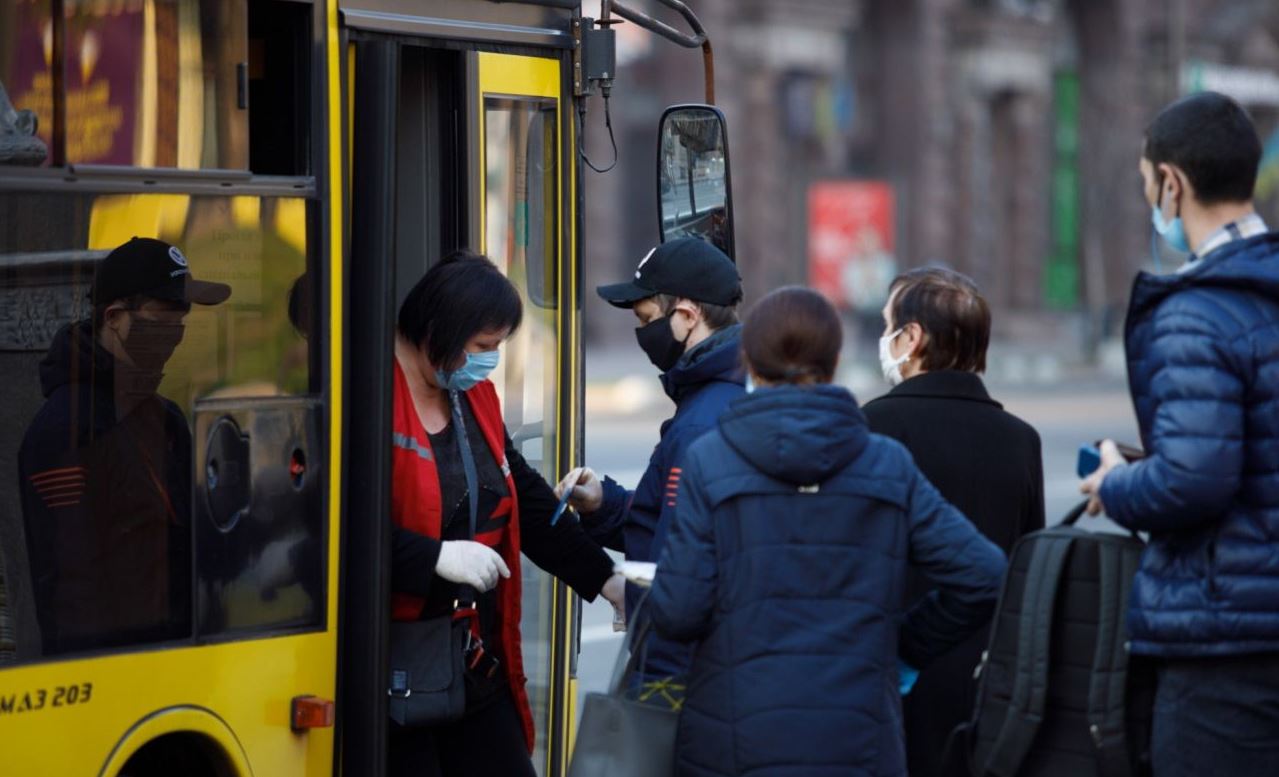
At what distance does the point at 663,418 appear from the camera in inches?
1065

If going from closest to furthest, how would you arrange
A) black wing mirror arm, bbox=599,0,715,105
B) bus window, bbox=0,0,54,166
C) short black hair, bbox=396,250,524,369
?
bus window, bbox=0,0,54,166
short black hair, bbox=396,250,524,369
black wing mirror arm, bbox=599,0,715,105

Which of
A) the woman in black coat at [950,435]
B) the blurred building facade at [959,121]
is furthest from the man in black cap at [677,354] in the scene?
the blurred building facade at [959,121]

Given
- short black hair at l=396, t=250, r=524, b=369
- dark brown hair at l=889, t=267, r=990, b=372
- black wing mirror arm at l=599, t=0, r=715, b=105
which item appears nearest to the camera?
short black hair at l=396, t=250, r=524, b=369

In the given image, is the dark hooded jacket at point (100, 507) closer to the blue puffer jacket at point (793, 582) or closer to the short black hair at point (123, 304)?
the short black hair at point (123, 304)

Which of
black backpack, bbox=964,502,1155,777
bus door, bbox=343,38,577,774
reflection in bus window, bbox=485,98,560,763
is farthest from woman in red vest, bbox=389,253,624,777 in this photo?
black backpack, bbox=964,502,1155,777

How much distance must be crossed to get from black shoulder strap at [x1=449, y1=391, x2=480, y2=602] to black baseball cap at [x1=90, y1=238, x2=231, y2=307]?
708 millimetres

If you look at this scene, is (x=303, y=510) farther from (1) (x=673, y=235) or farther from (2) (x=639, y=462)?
(2) (x=639, y=462)

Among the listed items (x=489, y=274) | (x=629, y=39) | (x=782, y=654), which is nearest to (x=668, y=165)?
(x=489, y=274)

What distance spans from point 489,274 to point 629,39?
29.0 m

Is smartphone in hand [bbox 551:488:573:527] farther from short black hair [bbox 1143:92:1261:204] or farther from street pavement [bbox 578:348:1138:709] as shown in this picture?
street pavement [bbox 578:348:1138:709]

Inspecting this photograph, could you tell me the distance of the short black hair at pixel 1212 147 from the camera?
3.96 m

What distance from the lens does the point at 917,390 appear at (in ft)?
16.1

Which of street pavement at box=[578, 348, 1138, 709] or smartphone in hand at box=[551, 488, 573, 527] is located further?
street pavement at box=[578, 348, 1138, 709]

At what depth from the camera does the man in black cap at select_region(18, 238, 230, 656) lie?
4.16 meters
